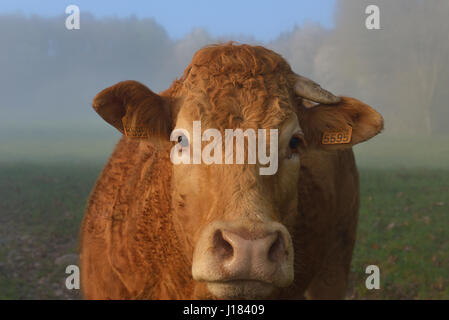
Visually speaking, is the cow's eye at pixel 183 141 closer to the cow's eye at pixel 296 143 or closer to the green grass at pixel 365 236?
the cow's eye at pixel 296 143

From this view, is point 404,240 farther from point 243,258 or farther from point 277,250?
point 243,258

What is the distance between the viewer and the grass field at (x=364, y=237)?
7.72 meters

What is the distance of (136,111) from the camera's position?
3117mm

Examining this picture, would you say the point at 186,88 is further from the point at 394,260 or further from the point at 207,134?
the point at 394,260

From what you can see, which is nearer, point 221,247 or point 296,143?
point 221,247

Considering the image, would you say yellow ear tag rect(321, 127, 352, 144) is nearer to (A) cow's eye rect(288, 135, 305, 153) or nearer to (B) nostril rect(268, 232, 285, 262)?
(A) cow's eye rect(288, 135, 305, 153)

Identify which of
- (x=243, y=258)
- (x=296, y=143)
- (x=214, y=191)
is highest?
(x=296, y=143)

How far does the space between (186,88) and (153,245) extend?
1.22m

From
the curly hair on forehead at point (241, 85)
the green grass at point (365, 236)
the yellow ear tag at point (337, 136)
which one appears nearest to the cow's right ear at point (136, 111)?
the curly hair on forehead at point (241, 85)

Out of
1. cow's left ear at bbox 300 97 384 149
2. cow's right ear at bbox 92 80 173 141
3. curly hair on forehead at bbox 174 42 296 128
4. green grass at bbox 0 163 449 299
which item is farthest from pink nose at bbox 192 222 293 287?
green grass at bbox 0 163 449 299

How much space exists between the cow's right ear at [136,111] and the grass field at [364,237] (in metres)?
5.36

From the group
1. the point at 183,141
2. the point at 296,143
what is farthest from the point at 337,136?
the point at 183,141

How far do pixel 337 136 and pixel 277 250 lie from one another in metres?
1.52

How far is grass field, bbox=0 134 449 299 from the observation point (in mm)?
7723
